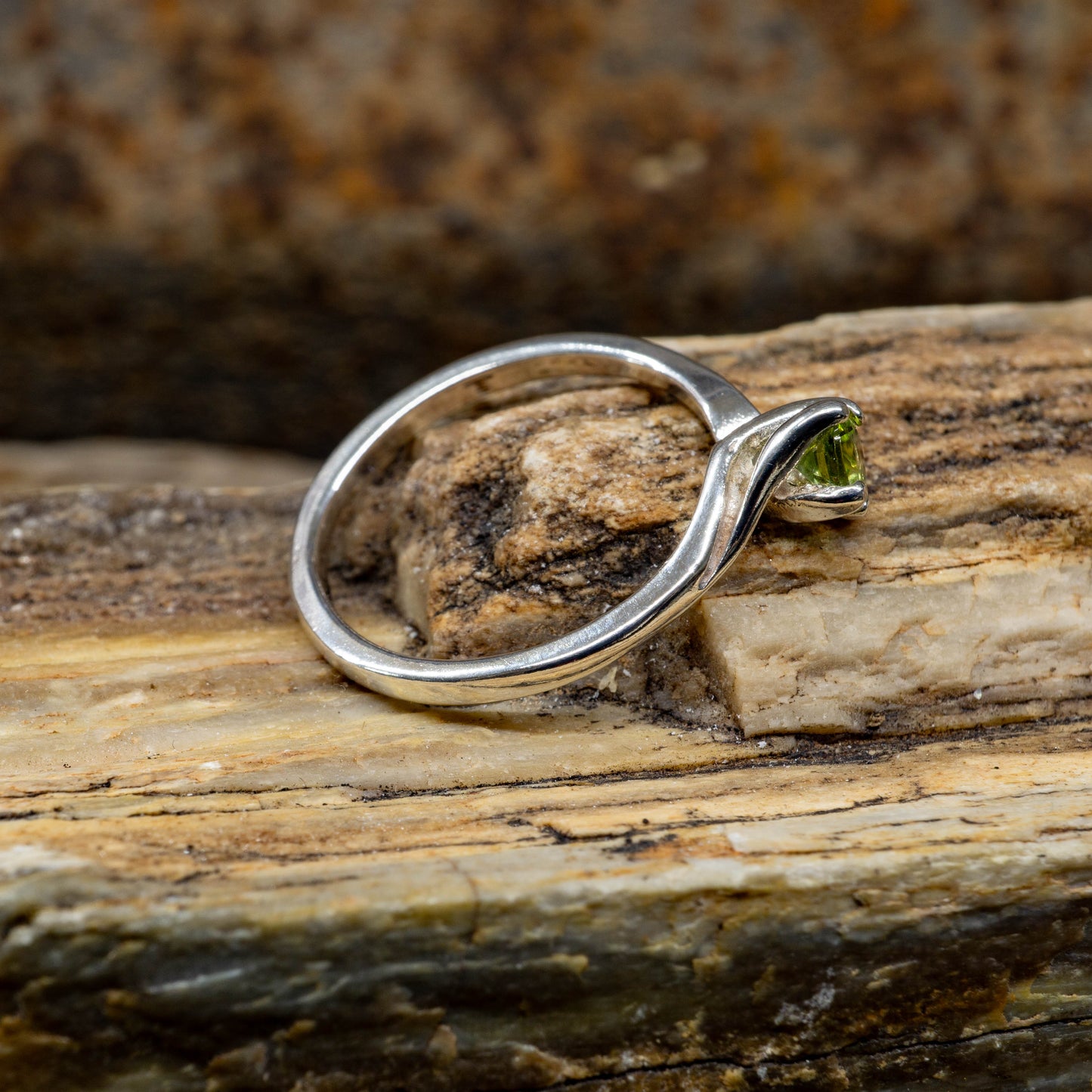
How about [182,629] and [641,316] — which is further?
[641,316]

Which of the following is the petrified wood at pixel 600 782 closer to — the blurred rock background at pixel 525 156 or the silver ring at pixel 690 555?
the silver ring at pixel 690 555

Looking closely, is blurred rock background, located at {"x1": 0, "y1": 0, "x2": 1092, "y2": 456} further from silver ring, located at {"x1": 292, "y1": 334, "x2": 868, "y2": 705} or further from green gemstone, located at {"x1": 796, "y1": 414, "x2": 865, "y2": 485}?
green gemstone, located at {"x1": 796, "y1": 414, "x2": 865, "y2": 485}

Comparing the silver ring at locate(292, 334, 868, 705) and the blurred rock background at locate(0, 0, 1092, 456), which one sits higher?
the blurred rock background at locate(0, 0, 1092, 456)

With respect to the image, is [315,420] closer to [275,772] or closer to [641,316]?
[641,316]

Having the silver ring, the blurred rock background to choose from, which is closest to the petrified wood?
the silver ring

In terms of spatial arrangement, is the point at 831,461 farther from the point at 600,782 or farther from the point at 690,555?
the point at 600,782

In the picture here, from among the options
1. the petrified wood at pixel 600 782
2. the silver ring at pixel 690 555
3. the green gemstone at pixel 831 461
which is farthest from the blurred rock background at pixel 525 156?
the green gemstone at pixel 831 461

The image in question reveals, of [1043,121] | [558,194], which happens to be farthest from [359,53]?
[1043,121]
